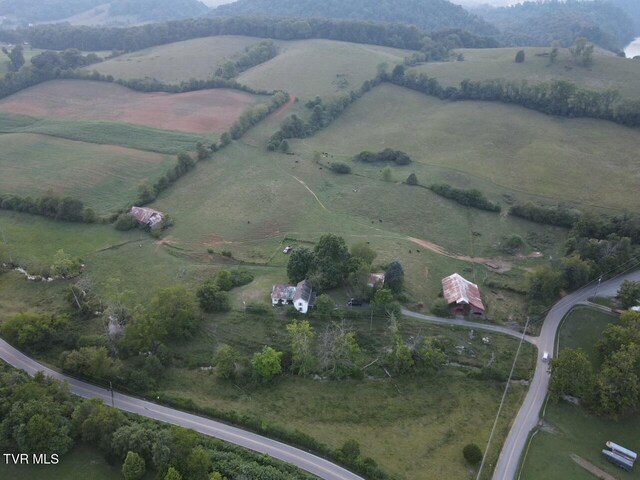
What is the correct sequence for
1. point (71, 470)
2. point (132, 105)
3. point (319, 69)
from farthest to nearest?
point (319, 69) < point (132, 105) < point (71, 470)

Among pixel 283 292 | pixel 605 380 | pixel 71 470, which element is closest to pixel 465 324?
pixel 605 380

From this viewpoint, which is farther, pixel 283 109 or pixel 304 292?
pixel 283 109

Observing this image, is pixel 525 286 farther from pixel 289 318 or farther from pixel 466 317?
pixel 289 318

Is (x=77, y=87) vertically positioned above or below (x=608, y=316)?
above

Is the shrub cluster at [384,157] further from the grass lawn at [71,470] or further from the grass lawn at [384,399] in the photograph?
the grass lawn at [71,470]

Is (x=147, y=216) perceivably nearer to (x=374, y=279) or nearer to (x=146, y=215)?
(x=146, y=215)

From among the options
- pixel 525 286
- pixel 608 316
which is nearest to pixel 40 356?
pixel 525 286
